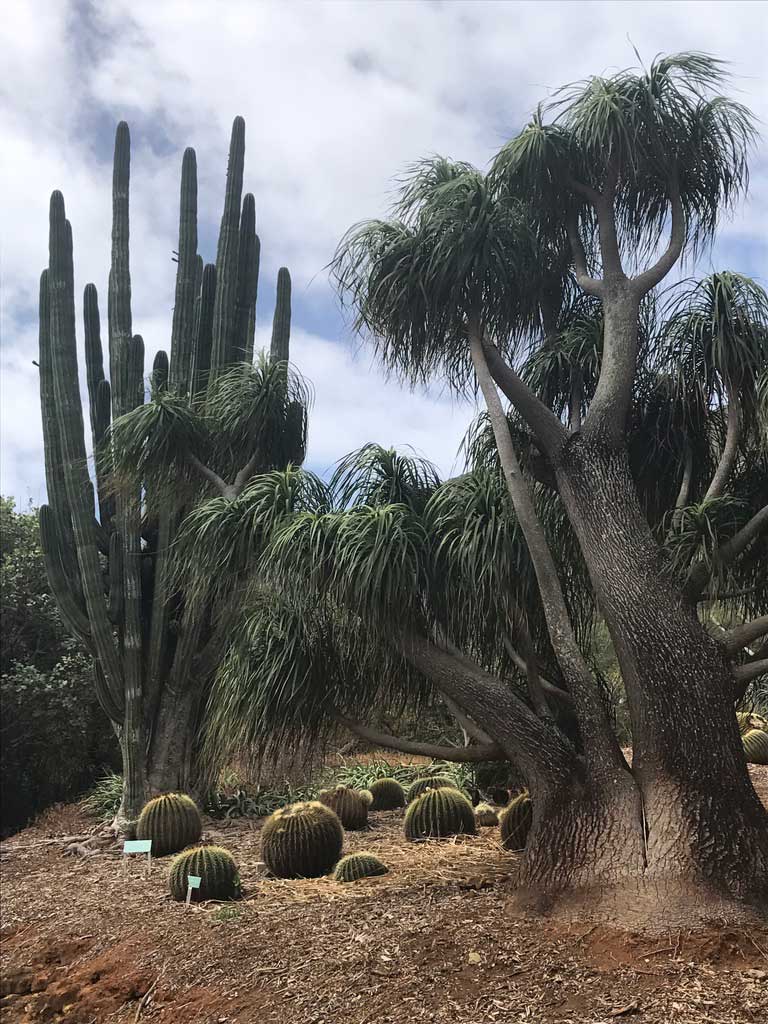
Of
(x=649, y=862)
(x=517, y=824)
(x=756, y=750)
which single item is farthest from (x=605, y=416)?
(x=756, y=750)

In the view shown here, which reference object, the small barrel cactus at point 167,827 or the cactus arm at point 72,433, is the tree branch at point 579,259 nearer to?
the small barrel cactus at point 167,827

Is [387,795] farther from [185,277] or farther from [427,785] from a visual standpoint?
[185,277]

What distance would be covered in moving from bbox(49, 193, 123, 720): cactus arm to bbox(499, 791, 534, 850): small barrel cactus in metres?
5.83

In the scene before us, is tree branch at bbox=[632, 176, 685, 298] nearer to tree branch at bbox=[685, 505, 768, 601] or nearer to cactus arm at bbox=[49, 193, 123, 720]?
tree branch at bbox=[685, 505, 768, 601]

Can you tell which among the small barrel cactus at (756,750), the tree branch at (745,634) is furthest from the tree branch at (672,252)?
the small barrel cactus at (756,750)

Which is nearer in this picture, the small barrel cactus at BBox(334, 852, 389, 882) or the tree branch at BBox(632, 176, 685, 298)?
the tree branch at BBox(632, 176, 685, 298)

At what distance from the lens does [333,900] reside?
23.6 ft

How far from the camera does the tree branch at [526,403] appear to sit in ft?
23.5

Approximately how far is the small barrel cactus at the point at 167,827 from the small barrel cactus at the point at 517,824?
3.70m

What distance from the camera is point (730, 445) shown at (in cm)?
687

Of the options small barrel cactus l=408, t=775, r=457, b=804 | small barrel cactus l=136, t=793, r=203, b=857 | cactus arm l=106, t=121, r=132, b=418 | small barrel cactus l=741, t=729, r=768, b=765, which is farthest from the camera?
small barrel cactus l=741, t=729, r=768, b=765

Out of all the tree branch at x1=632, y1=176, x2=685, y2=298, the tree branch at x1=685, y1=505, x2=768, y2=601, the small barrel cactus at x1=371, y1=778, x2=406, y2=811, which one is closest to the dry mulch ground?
the tree branch at x1=685, y1=505, x2=768, y2=601

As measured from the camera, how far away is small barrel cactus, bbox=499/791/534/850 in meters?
8.63

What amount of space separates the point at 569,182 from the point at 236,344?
6.74 m
